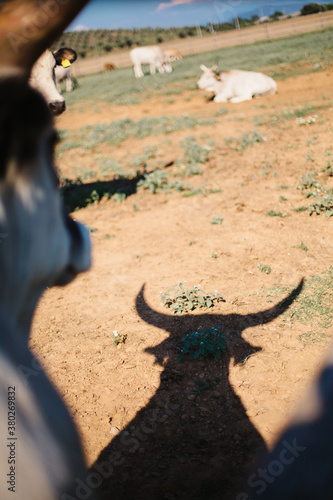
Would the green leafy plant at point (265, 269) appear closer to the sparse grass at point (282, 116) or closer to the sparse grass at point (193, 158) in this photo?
the sparse grass at point (193, 158)

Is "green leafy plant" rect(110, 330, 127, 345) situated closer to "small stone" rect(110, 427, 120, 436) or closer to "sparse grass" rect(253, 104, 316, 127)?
"small stone" rect(110, 427, 120, 436)

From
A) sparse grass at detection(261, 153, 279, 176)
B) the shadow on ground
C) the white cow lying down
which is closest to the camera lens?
the shadow on ground

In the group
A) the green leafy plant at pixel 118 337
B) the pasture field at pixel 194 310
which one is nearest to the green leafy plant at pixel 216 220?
the pasture field at pixel 194 310

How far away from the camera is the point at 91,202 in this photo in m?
6.40

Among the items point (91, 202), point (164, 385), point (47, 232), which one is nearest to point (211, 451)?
point (164, 385)

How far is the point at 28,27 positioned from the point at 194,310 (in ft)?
9.72

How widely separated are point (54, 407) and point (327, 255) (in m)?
3.62

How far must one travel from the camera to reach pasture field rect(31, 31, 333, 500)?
2271 millimetres

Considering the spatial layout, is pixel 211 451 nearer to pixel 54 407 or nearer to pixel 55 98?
pixel 54 407

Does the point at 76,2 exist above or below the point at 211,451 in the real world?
above

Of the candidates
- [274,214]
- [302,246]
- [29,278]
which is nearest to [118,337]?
[302,246]

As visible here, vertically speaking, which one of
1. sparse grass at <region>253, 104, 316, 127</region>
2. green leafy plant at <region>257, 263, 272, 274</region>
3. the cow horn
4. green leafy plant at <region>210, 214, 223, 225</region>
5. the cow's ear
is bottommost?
green leafy plant at <region>257, 263, 272, 274</region>

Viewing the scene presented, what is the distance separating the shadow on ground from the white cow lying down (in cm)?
1086

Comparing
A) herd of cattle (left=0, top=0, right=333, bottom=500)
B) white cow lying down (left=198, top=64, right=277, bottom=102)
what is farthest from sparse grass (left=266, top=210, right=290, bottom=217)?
white cow lying down (left=198, top=64, right=277, bottom=102)
